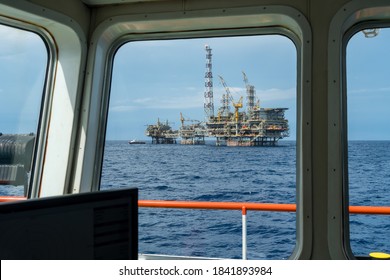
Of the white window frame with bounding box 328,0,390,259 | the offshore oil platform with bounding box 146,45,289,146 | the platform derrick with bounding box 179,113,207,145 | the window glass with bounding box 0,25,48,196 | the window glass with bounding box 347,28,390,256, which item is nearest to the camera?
the white window frame with bounding box 328,0,390,259

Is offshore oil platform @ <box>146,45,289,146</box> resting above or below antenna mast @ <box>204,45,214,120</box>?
below

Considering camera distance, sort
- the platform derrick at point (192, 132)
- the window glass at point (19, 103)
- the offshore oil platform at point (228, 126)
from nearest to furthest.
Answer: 1. the window glass at point (19, 103)
2. the offshore oil platform at point (228, 126)
3. the platform derrick at point (192, 132)

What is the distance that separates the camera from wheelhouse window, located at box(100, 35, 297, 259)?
2.27 meters

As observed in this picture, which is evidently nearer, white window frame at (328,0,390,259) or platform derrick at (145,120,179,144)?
white window frame at (328,0,390,259)

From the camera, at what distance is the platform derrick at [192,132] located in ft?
8.64

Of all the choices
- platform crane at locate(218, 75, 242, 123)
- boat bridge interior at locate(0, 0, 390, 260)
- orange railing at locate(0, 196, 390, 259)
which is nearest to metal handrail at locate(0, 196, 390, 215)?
orange railing at locate(0, 196, 390, 259)

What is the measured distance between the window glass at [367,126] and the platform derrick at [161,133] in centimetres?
118

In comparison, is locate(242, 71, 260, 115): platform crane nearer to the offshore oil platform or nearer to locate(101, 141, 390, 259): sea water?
the offshore oil platform

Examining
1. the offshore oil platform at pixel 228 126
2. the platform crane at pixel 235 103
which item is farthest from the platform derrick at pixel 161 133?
the platform crane at pixel 235 103

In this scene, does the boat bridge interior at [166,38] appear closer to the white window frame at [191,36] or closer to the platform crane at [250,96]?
the white window frame at [191,36]

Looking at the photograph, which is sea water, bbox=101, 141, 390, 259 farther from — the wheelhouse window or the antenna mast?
the antenna mast

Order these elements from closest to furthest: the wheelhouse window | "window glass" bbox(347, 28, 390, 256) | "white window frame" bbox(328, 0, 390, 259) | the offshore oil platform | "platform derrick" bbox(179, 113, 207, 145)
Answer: "white window frame" bbox(328, 0, 390, 259) → "window glass" bbox(347, 28, 390, 256) → the wheelhouse window → the offshore oil platform → "platform derrick" bbox(179, 113, 207, 145)

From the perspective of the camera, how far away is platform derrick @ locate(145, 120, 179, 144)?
268 centimetres
